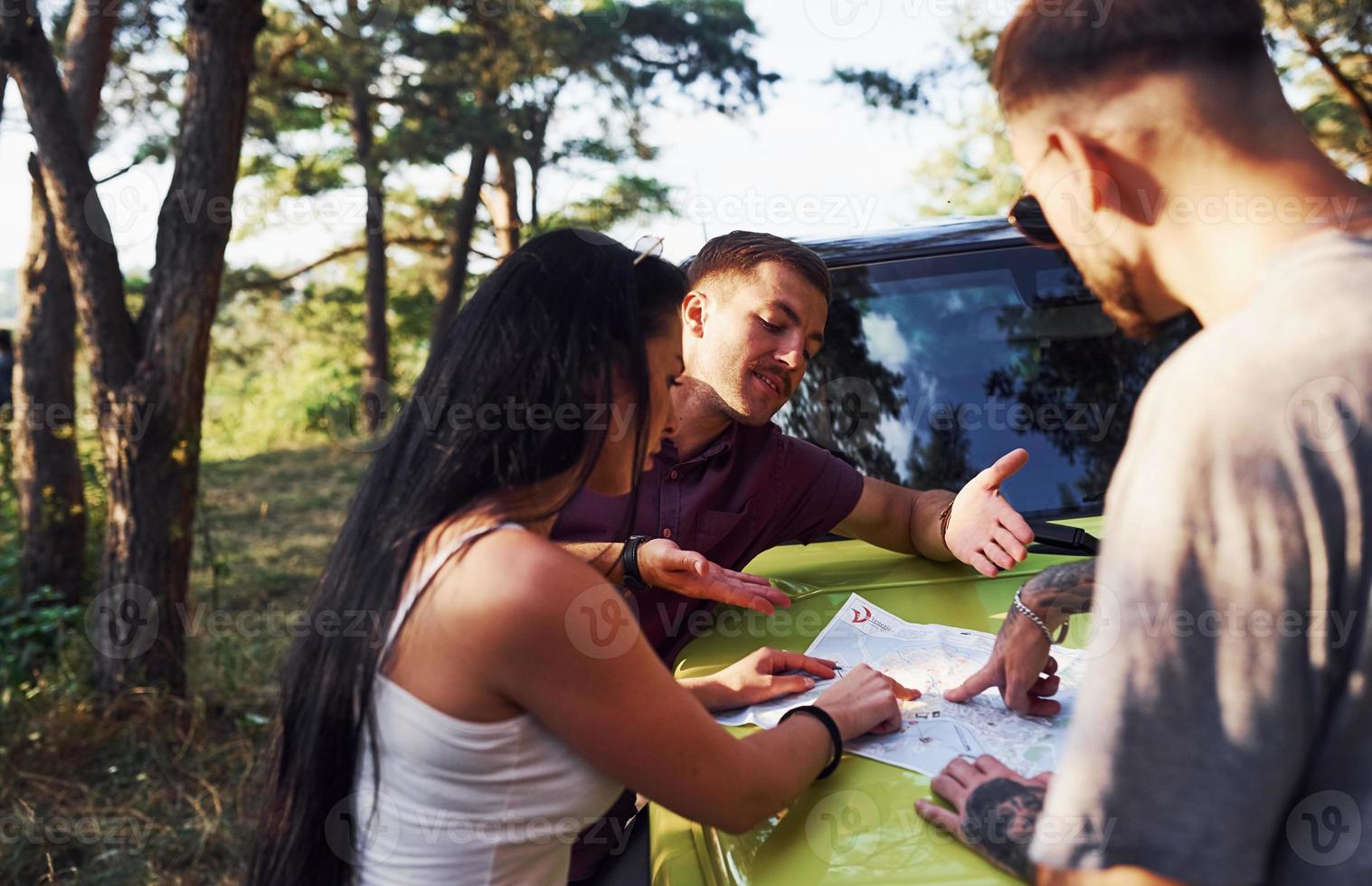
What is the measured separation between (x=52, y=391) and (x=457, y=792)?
5232 mm

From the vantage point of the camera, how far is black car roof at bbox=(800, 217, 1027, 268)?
116 inches

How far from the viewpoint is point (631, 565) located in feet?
7.52

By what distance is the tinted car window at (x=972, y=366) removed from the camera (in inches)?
112

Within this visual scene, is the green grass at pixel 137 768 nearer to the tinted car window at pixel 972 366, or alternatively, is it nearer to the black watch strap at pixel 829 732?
the black watch strap at pixel 829 732

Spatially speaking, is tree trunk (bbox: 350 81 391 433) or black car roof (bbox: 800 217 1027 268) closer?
black car roof (bbox: 800 217 1027 268)

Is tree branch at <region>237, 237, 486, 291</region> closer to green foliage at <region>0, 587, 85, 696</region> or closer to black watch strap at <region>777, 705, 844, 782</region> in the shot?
green foliage at <region>0, 587, 85, 696</region>

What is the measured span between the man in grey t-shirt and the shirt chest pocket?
5.39 ft

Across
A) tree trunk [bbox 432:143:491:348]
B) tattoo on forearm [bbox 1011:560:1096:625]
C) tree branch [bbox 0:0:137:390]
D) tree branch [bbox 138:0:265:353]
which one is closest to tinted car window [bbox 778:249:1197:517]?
tattoo on forearm [bbox 1011:560:1096:625]

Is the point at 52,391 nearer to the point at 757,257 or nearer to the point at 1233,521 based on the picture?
the point at 757,257

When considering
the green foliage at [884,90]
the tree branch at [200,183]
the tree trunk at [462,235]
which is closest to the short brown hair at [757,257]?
the tree branch at [200,183]

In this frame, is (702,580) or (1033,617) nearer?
(1033,617)

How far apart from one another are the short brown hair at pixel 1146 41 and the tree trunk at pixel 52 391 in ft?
17.7

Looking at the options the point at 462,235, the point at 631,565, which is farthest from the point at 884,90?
the point at 631,565

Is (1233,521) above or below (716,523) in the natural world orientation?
above
